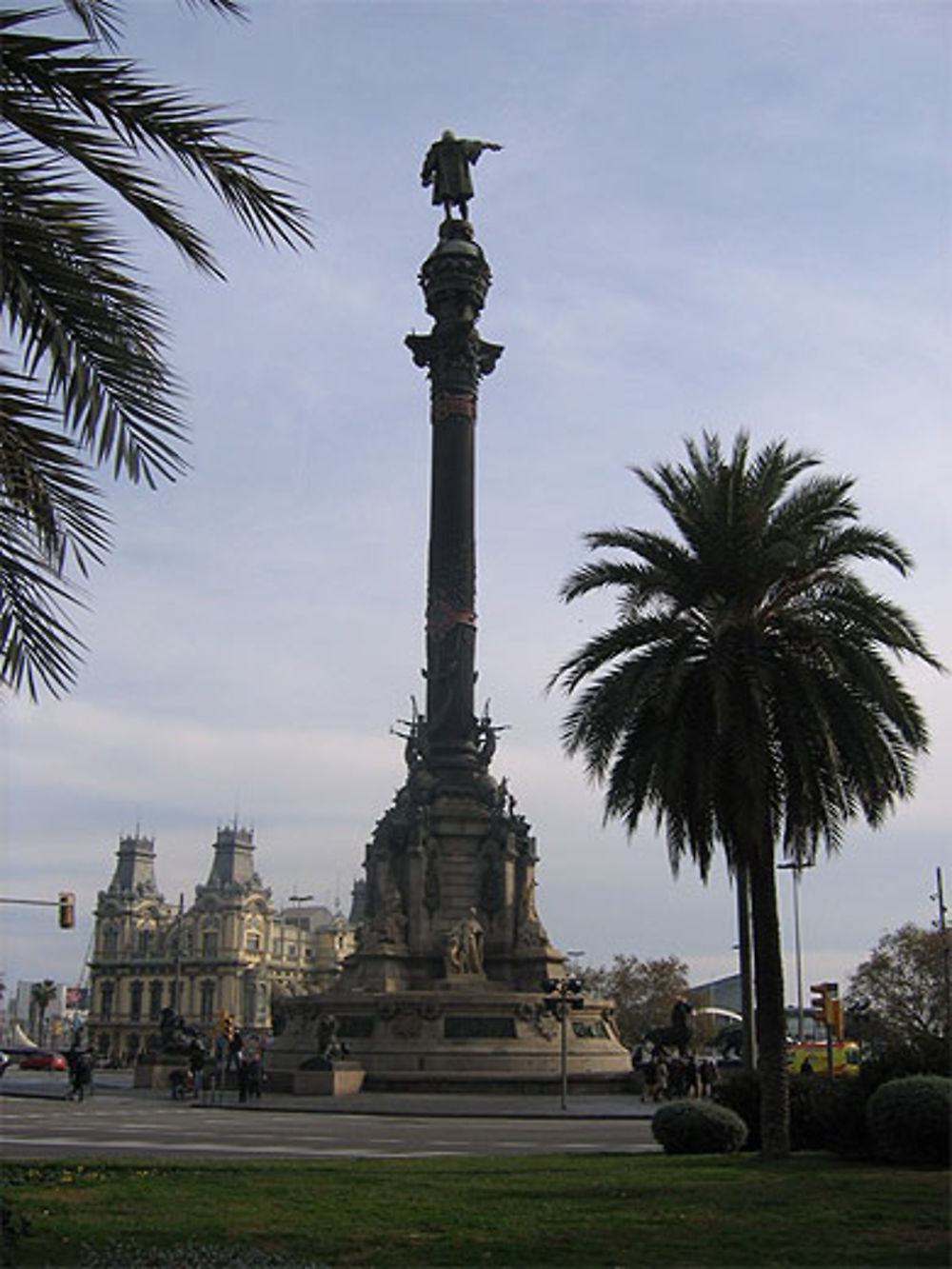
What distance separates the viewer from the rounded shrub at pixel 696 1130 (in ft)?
65.5

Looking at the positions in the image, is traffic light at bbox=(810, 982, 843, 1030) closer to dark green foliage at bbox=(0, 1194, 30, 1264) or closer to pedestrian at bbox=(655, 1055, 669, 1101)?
pedestrian at bbox=(655, 1055, 669, 1101)

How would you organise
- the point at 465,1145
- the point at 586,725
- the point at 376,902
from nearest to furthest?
the point at 586,725 < the point at 465,1145 < the point at 376,902

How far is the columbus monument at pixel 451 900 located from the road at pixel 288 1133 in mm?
7653

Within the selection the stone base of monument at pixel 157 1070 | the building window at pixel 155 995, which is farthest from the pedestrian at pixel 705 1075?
the building window at pixel 155 995

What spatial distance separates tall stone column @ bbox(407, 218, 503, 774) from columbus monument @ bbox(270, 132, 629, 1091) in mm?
51

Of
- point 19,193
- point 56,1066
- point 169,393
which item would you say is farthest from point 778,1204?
point 56,1066

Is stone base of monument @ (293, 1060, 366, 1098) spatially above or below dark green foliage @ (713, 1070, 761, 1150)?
below

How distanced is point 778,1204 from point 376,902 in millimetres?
36091

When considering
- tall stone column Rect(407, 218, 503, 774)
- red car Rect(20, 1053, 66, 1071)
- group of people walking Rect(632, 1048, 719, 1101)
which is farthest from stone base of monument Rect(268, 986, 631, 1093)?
red car Rect(20, 1053, 66, 1071)

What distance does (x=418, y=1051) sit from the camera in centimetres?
4291

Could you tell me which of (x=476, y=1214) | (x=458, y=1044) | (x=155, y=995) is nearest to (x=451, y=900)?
(x=458, y=1044)

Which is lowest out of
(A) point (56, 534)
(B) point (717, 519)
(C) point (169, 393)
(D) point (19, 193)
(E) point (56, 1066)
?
(E) point (56, 1066)

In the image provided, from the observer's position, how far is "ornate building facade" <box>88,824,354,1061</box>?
153 metres

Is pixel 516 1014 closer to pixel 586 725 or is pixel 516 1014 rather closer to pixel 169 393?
pixel 586 725
